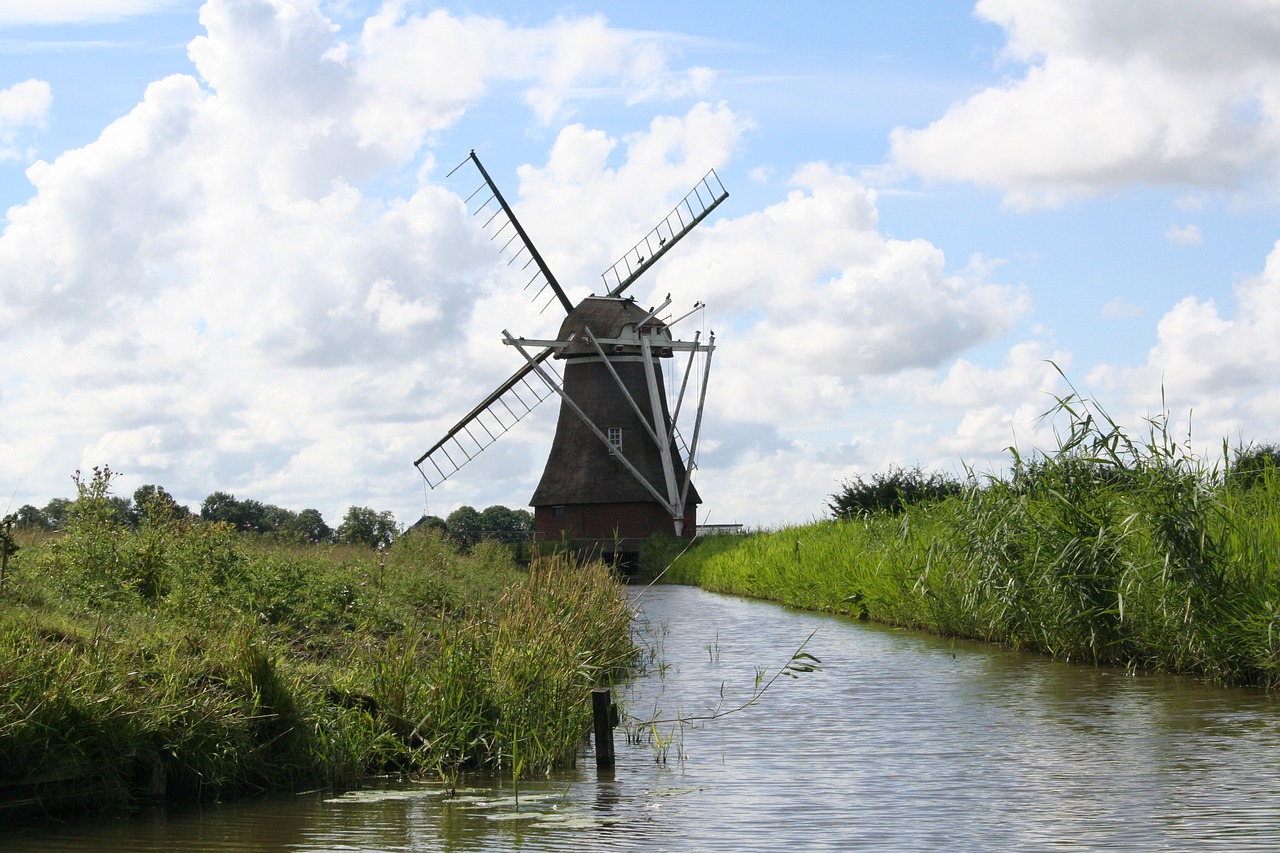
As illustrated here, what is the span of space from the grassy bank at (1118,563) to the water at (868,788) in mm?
447

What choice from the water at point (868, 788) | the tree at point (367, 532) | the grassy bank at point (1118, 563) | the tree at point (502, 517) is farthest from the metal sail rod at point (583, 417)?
the tree at point (502, 517)

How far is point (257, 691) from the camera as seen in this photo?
682cm

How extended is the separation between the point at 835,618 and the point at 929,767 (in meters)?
11.2

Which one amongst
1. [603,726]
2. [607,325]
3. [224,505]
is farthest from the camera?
[224,505]

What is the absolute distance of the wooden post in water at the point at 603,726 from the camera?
730 cm

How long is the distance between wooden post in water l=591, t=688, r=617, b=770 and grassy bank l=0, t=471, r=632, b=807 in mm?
267

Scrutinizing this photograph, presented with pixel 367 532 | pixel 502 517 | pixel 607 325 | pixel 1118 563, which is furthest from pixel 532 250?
pixel 502 517

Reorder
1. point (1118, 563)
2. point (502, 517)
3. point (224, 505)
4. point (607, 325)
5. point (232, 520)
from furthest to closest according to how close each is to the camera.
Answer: point (502, 517) → point (224, 505) → point (607, 325) → point (232, 520) → point (1118, 563)

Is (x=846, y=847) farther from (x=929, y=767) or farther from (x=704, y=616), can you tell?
(x=704, y=616)

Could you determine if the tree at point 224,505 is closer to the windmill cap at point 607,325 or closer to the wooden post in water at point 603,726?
the windmill cap at point 607,325

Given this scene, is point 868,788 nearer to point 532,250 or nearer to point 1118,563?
point 1118,563

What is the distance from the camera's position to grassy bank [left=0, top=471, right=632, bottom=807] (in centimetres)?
623

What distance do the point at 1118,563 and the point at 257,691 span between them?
24.1 ft

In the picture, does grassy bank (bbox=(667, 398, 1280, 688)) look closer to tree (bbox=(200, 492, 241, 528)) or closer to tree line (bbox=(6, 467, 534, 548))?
tree line (bbox=(6, 467, 534, 548))
